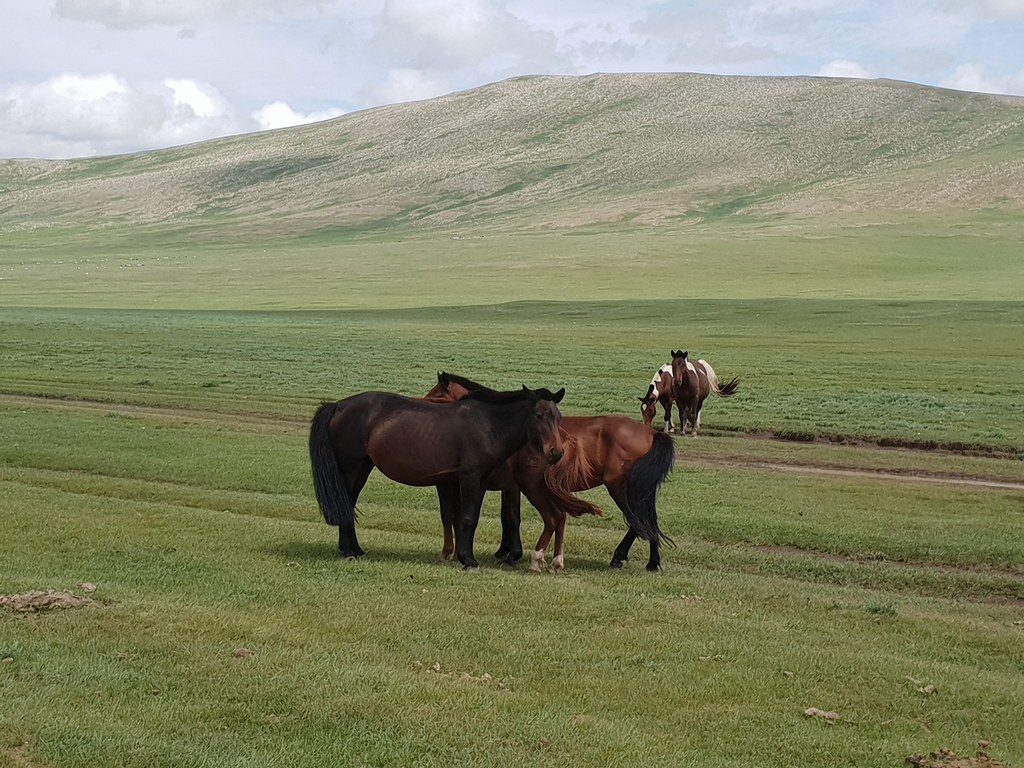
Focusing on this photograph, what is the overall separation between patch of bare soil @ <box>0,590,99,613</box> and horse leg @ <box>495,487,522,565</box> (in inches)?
198

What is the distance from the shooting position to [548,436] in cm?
1291

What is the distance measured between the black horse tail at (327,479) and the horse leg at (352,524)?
0.07 m

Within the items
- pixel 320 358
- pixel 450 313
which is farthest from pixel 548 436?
pixel 450 313

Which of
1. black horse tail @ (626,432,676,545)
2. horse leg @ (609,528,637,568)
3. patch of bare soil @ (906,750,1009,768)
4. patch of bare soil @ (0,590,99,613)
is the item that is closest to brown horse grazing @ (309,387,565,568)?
black horse tail @ (626,432,676,545)

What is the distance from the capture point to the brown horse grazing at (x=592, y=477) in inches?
527

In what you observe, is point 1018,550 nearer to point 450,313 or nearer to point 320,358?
point 320,358

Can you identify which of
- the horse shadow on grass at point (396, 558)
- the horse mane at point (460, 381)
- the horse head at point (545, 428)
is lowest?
the horse shadow on grass at point (396, 558)

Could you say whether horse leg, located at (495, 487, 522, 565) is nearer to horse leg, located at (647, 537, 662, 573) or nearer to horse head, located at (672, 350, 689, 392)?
horse leg, located at (647, 537, 662, 573)

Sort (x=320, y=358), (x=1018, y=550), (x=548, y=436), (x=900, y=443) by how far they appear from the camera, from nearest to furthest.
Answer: (x=548, y=436)
(x=1018, y=550)
(x=900, y=443)
(x=320, y=358)

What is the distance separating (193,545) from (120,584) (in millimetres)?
2252

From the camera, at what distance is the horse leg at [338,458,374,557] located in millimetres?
13453

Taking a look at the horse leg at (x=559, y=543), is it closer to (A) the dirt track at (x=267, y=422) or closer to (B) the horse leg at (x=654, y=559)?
(B) the horse leg at (x=654, y=559)

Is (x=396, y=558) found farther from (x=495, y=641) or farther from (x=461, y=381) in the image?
(x=495, y=641)

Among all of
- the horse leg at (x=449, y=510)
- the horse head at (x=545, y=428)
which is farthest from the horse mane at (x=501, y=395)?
the horse leg at (x=449, y=510)
